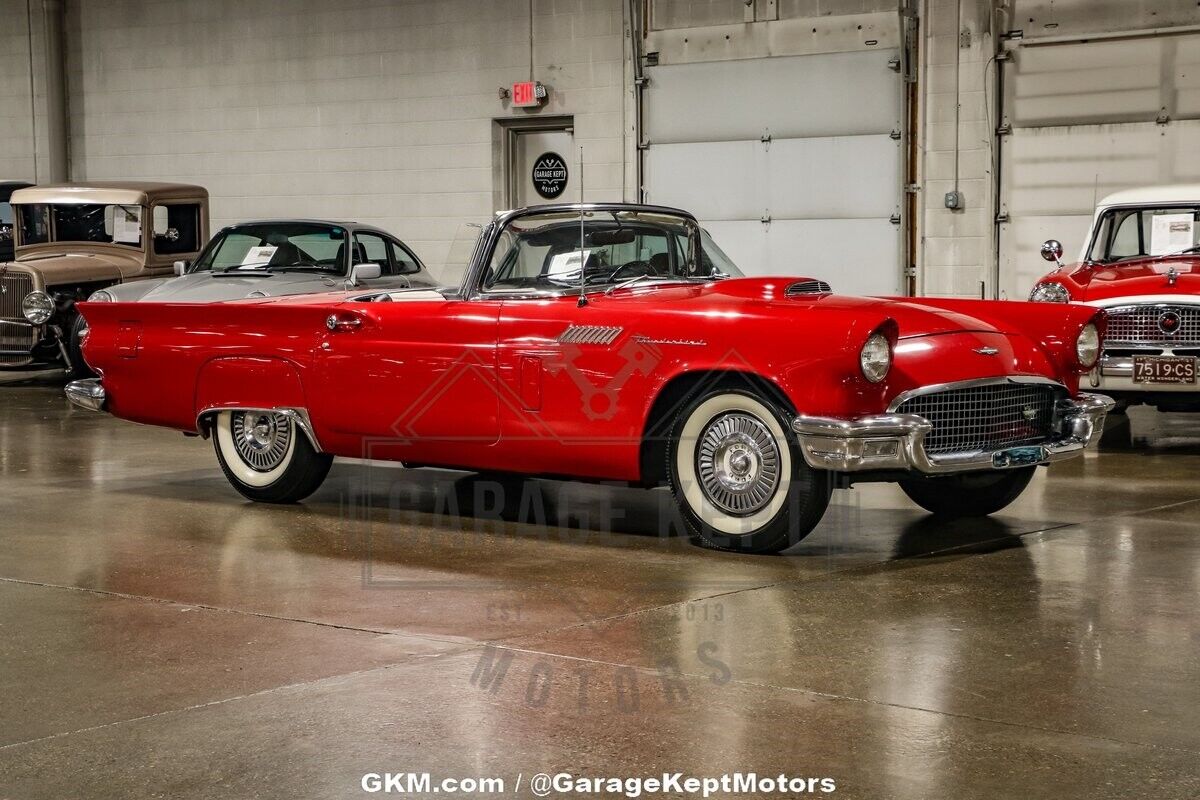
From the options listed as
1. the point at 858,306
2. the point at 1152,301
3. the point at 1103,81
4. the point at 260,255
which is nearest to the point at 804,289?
the point at 858,306

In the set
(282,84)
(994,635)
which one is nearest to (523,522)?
(994,635)

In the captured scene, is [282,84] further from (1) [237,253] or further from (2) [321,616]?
(2) [321,616]

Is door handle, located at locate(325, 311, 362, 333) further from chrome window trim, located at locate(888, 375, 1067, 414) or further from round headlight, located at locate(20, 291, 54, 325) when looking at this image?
round headlight, located at locate(20, 291, 54, 325)

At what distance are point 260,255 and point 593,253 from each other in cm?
558

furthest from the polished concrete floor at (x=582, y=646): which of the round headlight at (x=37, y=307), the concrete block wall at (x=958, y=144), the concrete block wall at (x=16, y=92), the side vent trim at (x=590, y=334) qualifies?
the concrete block wall at (x=16, y=92)

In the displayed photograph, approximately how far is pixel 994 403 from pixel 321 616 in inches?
116

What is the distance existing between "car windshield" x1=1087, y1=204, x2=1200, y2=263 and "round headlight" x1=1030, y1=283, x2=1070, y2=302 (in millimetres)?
802

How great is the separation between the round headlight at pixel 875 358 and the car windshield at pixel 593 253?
4.83ft

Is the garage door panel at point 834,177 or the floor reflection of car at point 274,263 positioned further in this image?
the garage door panel at point 834,177

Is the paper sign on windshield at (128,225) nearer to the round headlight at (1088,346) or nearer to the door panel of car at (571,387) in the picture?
the door panel of car at (571,387)

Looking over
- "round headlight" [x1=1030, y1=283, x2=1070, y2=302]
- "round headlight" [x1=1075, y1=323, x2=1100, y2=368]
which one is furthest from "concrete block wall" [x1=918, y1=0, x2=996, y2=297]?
"round headlight" [x1=1075, y1=323, x2=1100, y2=368]

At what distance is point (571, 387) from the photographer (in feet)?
21.7

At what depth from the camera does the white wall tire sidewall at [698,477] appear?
6172mm

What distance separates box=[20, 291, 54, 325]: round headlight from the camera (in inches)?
541
